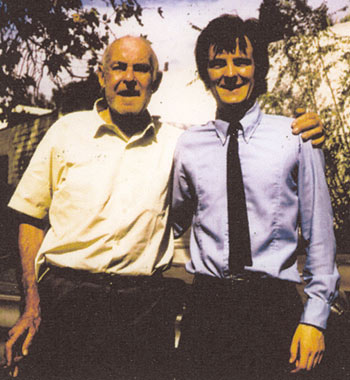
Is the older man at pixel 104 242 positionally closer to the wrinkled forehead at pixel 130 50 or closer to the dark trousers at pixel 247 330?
the wrinkled forehead at pixel 130 50

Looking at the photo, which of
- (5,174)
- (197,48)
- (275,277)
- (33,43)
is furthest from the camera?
(5,174)

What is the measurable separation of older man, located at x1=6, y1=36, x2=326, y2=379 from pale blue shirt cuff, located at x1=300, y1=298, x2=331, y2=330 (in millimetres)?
751

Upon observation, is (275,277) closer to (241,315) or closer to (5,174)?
(241,315)

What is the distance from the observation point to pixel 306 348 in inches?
63.6

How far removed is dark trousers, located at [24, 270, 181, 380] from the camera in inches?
76.9

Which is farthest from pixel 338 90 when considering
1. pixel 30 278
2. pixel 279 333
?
pixel 30 278

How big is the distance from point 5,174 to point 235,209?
1256 cm

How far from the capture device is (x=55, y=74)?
4.43 m

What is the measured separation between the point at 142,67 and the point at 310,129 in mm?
1059

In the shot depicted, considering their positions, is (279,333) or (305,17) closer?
(279,333)

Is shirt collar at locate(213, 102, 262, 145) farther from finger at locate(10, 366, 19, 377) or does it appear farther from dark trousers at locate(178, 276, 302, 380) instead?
finger at locate(10, 366, 19, 377)

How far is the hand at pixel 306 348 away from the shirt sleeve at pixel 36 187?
1.58 metres

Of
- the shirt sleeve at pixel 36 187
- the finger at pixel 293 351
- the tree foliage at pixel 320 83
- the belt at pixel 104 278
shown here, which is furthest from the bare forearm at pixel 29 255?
the tree foliage at pixel 320 83

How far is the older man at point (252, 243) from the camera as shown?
5.63ft
